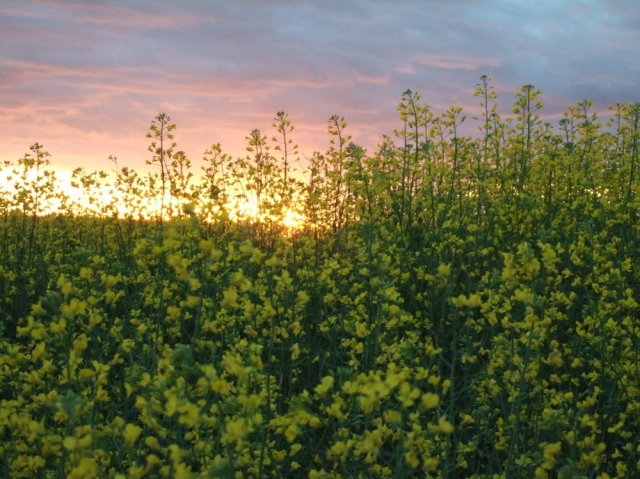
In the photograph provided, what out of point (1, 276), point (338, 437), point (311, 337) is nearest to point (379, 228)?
point (311, 337)

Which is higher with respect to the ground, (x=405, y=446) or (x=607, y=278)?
(x=607, y=278)

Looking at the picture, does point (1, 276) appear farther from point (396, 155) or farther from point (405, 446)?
point (405, 446)

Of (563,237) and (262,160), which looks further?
(262,160)

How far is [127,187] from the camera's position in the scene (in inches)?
374

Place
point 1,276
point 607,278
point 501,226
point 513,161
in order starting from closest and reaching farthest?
point 607,278
point 501,226
point 1,276
point 513,161

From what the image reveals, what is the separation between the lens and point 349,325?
4.84 m

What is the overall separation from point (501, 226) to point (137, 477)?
18.2 ft

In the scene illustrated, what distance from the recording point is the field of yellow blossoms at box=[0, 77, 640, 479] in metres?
2.65

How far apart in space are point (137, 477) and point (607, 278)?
3508mm

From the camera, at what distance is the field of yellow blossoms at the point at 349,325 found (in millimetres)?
2646

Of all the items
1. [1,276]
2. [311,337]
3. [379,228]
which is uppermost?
[379,228]

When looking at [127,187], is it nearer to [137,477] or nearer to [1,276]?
[1,276]

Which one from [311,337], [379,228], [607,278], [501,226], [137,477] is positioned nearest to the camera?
[137,477]

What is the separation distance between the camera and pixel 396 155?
7.49 m
